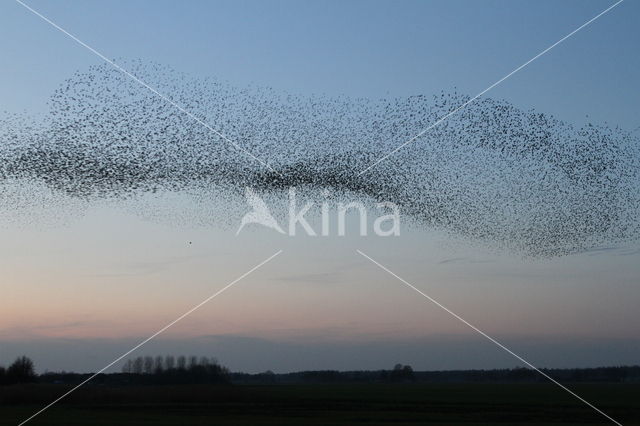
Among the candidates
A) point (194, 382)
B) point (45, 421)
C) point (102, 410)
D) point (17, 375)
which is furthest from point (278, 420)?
point (194, 382)

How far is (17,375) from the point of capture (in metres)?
136

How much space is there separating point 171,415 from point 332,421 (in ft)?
47.5

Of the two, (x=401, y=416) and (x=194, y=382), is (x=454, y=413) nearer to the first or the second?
(x=401, y=416)

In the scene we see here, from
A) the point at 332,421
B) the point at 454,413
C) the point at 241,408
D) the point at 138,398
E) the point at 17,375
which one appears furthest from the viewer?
the point at 17,375

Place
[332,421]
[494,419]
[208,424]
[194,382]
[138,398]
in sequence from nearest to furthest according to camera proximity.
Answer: [208,424] < [332,421] < [494,419] < [138,398] < [194,382]

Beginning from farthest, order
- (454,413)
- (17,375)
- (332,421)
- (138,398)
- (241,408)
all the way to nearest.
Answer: (17,375), (138,398), (241,408), (454,413), (332,421)

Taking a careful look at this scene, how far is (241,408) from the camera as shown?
72750 mm

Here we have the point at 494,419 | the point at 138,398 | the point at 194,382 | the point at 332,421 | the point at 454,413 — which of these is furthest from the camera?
the point at 194,382

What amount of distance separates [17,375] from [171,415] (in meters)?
84.8

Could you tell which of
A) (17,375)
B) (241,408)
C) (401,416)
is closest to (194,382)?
(17,375)

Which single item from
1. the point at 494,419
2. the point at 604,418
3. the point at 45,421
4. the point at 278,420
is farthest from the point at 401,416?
the point at 45,421

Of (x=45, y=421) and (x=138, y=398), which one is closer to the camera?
(x=45, y=421)

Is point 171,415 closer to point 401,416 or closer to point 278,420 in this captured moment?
point 278,420

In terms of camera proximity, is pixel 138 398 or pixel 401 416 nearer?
pixel 401 416
